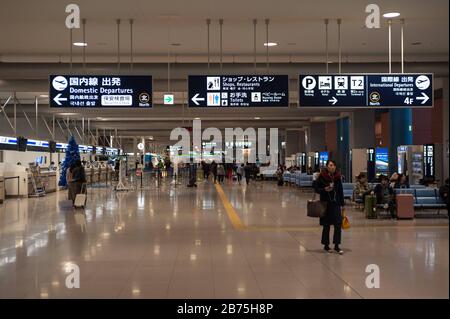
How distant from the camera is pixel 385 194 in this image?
15.6 m

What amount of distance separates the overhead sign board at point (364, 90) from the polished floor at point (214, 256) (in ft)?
9.59

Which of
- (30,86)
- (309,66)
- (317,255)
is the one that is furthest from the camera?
(30,86)

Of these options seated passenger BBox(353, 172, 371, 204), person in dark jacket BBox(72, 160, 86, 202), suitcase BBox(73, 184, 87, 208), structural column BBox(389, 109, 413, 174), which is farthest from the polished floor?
structural column BBox(389, 109, 413, 174)

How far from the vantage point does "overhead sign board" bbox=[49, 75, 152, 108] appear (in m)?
13.2

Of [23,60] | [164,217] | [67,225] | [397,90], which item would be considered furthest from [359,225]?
[23,60]

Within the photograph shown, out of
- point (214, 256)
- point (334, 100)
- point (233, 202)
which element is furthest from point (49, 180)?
point (214, 256)

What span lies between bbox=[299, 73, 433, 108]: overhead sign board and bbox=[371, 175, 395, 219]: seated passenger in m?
2.94

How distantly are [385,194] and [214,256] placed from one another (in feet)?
25.4

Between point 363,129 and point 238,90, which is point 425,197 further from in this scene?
point 363,129

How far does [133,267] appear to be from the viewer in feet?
27.6

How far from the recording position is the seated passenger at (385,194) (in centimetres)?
1520

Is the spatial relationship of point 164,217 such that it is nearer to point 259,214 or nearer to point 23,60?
point 259,214

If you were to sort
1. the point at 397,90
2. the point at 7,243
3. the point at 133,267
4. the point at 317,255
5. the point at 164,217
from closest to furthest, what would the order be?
the point at 133,267 < the point at 317,255 < the point at 7,243 < the point at 397,90 < the point at 164,217

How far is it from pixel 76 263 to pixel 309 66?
10599 mm
